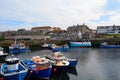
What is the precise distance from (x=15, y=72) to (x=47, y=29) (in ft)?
432

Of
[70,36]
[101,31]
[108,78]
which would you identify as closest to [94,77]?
[108,78]

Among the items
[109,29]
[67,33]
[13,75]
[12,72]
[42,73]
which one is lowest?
[42,73]

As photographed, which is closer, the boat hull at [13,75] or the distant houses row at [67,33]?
the boat hull at [13,75]

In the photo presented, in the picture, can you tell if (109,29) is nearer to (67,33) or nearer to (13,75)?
(67,33)

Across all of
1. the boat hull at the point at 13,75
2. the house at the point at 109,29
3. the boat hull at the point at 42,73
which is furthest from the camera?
the house at the point at 109,29

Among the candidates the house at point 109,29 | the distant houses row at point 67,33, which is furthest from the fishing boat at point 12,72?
the house at point 109,29

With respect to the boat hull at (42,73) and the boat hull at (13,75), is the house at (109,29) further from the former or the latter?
the boat hull at (13,75)

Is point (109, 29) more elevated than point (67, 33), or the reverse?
point (109, 29)

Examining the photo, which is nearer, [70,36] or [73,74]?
[73,74]

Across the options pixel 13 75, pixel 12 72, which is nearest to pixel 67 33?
pixel 12 72

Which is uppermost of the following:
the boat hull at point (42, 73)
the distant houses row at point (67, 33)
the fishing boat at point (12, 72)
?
the distant houses row at point (67, 33)

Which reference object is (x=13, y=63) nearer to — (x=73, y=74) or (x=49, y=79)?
(x=49, y=79)

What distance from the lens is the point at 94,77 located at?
89.9ft

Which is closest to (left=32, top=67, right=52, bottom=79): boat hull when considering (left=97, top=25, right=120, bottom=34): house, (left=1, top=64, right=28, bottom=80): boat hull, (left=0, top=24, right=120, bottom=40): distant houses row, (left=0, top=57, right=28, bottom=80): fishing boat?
(left=0, top=57, right=28, bottom=80): fishing boat
